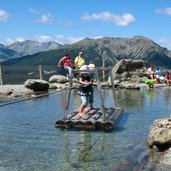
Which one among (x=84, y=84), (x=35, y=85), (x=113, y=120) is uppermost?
(x=84, y=84)

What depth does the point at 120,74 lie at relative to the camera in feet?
124

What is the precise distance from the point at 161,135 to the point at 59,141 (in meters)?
2.77

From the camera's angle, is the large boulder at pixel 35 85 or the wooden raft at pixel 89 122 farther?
the large boulder at pixel 35 85

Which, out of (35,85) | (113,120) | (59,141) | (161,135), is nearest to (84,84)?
(113,120)

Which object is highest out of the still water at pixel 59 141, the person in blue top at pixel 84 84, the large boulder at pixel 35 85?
the person in blue top at pixel 84 84

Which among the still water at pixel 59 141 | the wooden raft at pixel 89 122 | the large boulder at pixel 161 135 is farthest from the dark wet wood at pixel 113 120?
the large boulder at pixel 161 135

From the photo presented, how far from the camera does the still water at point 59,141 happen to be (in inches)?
383

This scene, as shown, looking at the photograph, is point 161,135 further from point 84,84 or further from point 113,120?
point 84,84

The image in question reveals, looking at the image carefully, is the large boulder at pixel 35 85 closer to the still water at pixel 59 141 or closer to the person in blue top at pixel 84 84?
the still water at pixel 59 141

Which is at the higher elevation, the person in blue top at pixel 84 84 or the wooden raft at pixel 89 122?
the person in blue top at pixel 84 84

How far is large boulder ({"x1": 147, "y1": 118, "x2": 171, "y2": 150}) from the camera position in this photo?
36.3 ft

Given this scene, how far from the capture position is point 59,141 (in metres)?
12.1

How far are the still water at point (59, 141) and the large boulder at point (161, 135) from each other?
33 centimetres

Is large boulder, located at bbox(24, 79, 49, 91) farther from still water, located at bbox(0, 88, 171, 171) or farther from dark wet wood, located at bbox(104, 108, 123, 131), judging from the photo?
dark wet wood, located at bbox(104, 108, 123, 131)
